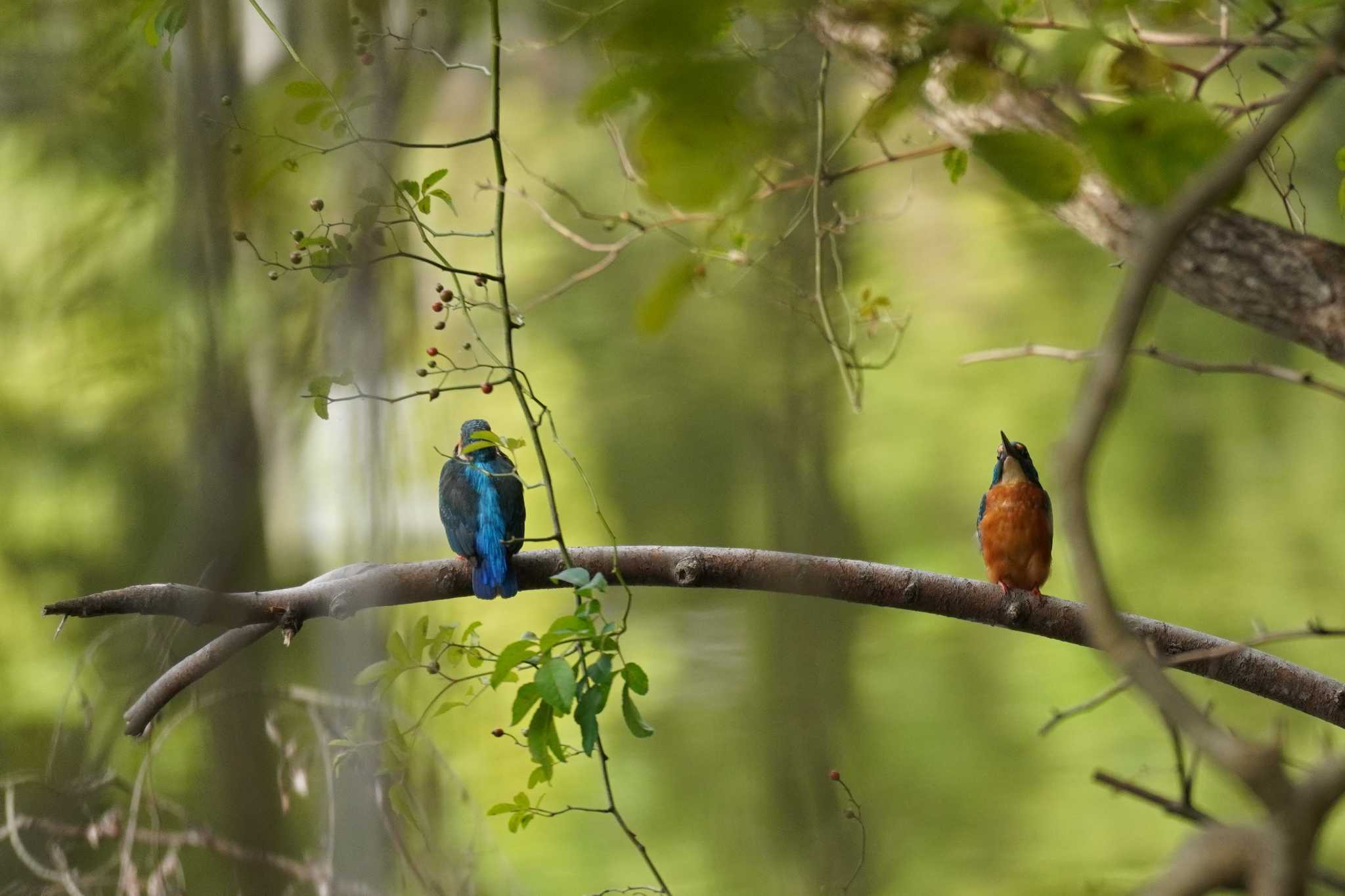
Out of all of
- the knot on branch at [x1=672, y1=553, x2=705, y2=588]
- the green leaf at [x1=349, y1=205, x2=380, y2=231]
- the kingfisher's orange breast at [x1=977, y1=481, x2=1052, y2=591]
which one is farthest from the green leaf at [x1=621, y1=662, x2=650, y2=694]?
the kingfisher's orange breast at [x1=977, y1=481, x2=1052, y2=591]

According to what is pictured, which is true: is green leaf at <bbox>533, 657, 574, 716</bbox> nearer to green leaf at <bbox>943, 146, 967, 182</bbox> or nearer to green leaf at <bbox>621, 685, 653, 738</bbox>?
green leaf at <bbox>621, 685, 653, 738</bbox>

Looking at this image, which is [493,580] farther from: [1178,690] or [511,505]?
[1178,690]

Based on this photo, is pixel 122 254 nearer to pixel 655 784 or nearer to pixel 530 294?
pixel 530 294

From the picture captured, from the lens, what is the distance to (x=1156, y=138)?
0.84 feet

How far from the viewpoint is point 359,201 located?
0.48m

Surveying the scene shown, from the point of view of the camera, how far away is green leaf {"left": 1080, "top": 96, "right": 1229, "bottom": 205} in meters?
0.25

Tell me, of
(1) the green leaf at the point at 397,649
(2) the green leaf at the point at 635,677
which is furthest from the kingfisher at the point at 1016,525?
(1) the green leaf at the point at 397,649

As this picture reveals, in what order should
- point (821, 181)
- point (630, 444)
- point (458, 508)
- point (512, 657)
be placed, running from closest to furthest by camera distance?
point (512, 657)
point (821, 181)
point (458, 508)
point (630, 444)

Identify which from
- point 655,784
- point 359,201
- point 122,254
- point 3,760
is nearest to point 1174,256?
point 359,201

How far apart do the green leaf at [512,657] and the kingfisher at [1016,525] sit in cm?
48

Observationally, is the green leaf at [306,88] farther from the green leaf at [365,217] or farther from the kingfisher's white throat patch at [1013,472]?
the kingfisher's white throat patch at [1013,472]

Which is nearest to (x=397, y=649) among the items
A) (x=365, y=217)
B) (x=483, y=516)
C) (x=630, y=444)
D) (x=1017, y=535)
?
(x=483, y=516)

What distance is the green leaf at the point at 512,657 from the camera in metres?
0.63

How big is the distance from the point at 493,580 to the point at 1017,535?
19.7 inches
